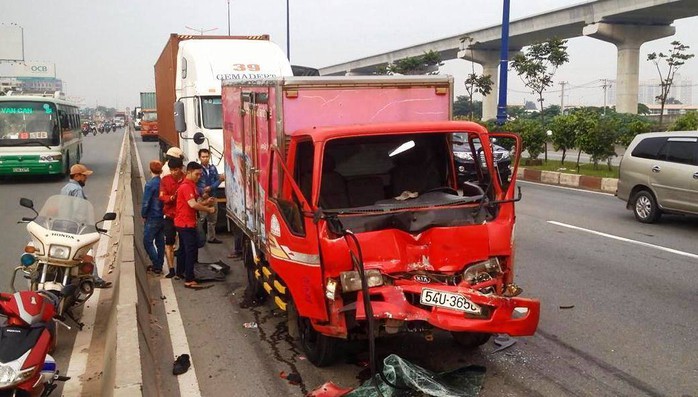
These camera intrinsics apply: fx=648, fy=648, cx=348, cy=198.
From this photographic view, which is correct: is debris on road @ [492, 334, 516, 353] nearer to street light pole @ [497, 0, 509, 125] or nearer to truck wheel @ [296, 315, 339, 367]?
truck wheel @ [296, 315, 339, 367]

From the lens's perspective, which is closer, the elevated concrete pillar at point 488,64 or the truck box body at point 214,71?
the truck box body at point 214,71

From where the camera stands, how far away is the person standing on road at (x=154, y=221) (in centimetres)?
830

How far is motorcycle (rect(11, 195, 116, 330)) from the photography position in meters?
6.16

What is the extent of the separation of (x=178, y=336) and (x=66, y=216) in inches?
68.0

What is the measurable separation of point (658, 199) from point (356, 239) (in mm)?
8730

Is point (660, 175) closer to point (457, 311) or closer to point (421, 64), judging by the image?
point (457, 311)

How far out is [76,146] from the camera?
24.1m

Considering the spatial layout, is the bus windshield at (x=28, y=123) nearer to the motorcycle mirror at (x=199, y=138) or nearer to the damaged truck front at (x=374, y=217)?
the motorcycle mirror at (x=199, y=138)

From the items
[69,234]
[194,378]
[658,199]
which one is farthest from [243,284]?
[658,199]

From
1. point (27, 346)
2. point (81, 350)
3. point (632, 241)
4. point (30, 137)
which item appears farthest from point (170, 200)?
point (30, 137)

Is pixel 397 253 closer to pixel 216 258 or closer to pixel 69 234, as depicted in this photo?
pixel 69 234

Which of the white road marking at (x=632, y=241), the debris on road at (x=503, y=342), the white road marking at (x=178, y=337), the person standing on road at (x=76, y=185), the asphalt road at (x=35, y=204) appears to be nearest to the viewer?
the white road marking at (x=178, y=337)

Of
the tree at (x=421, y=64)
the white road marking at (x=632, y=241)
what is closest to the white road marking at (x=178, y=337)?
the white road marking at (x=632, y=241)

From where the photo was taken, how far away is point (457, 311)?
14.8 feet
